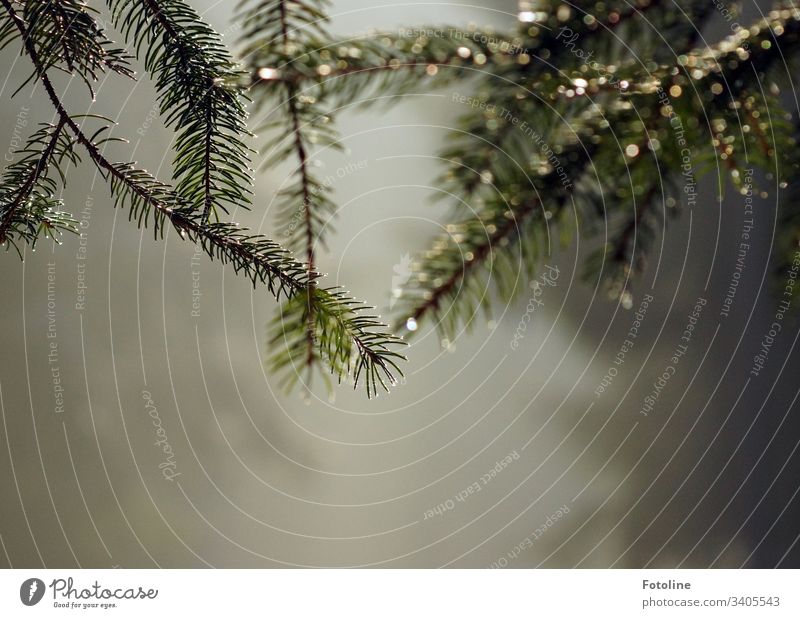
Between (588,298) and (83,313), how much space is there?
0.33 meters

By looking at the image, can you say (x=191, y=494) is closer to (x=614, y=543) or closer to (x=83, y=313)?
(x=83, y=313)

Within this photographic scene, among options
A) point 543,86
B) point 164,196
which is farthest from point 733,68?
point 164,196

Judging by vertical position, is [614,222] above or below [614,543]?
above

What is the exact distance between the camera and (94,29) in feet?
0.48

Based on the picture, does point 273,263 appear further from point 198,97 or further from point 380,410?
point 380,410

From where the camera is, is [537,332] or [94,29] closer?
[94,29]

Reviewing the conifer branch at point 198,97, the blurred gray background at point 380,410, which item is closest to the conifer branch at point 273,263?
the conifer branch at point 198,97
